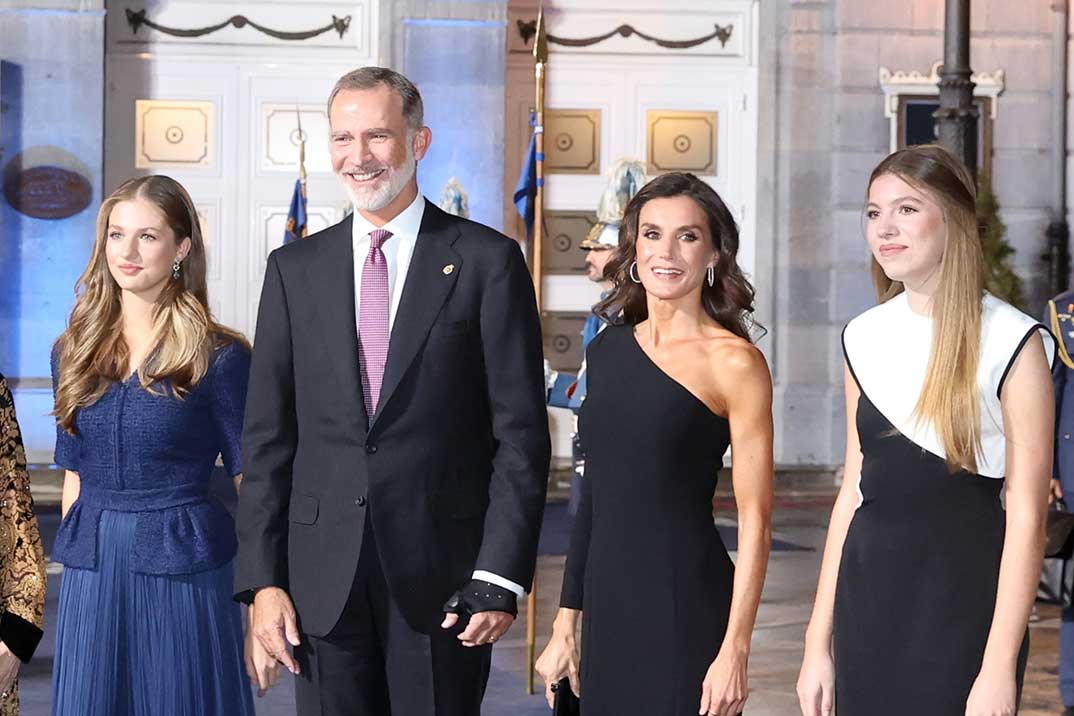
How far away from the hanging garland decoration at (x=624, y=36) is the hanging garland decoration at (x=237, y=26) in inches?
63.2

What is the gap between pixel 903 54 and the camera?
15852 millimetres

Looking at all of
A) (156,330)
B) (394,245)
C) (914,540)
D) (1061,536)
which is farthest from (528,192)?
(914,540)

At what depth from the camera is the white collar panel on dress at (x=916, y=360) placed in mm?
3691

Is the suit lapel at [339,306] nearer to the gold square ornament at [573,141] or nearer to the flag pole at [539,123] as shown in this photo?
the flag pole at [539,123]

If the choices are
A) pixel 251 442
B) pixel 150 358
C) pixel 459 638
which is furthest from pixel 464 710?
pixel 150 358

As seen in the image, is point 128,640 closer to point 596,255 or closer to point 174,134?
point 596,255

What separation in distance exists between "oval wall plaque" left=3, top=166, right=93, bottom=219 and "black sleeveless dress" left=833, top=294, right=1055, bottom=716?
11887 millimetres

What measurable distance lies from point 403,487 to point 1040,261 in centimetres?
1325

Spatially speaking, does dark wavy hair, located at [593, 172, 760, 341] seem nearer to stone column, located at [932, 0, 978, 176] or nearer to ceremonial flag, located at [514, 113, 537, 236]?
ceremonial flag, located at [514, 113, 537, 236]

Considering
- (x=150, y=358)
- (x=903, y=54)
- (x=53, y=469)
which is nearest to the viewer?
(x=150, y=358)

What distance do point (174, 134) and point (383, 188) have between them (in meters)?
11.9

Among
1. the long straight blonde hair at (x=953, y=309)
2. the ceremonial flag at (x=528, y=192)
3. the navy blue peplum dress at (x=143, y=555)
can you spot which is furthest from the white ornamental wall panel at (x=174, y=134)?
the long straight blonde hair at (x=953, y=309)

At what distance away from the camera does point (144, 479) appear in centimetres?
463

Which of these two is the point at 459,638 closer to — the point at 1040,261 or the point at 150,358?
the point at 150,358
